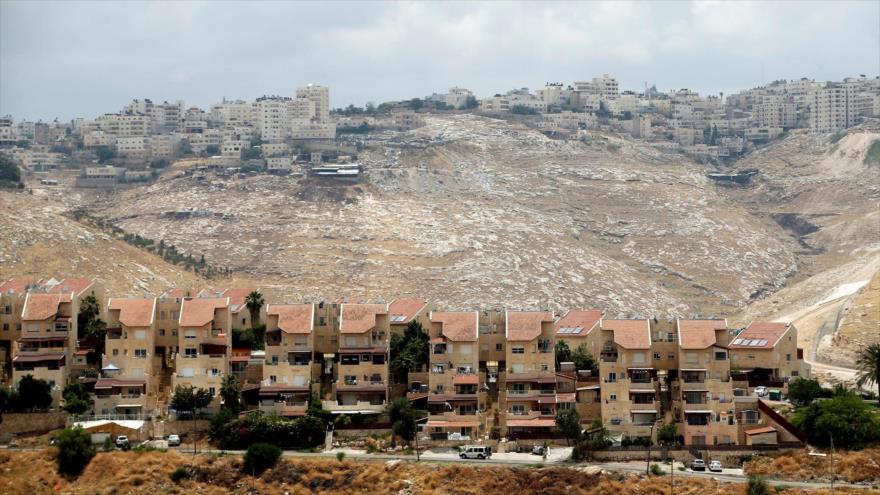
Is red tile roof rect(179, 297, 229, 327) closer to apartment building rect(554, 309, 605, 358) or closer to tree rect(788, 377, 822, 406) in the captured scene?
apartment building rect(554, 309, 605, 358)

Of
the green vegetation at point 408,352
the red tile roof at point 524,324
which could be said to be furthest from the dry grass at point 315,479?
the red tile roof at point 524,324

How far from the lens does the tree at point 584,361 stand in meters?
82.3

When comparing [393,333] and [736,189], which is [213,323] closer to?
[393,333]

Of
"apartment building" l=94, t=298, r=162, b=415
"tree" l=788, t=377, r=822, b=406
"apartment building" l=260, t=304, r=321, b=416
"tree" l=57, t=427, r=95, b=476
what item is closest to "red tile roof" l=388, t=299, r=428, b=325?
"apartment building" l=260, t=304, r=321, b=416

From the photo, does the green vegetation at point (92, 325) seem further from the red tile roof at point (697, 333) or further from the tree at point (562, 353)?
the red tile roof at point (697, 333)

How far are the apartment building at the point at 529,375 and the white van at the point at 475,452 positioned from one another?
2804 millimetres

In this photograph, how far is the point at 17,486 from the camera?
7100 centimetres

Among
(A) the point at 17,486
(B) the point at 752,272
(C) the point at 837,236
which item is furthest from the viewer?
(C) the point at 837,236

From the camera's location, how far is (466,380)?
80.2 m

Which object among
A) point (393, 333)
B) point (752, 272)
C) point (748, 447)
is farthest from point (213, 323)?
point (752, 272)

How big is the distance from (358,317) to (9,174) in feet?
301

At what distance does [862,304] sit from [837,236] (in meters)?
57.4

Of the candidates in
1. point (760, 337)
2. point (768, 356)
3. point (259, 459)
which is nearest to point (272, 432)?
point (259, 459)

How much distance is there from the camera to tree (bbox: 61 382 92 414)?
77.1m
